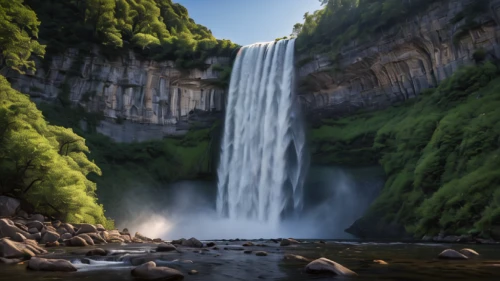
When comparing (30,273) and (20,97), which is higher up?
(20,97)

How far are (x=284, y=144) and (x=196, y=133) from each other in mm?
13216

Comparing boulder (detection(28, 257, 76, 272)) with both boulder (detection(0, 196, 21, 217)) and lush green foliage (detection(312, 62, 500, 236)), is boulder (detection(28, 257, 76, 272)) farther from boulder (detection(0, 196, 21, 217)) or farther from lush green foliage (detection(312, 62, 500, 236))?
lush green foliage (detection(312, 62, 500, 236))

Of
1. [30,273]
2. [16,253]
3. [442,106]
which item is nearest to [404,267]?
[30,273]

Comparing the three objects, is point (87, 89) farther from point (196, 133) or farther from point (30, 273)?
point (30, 273)

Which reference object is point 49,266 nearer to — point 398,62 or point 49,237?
point 49,237

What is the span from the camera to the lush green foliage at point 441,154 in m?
20.7

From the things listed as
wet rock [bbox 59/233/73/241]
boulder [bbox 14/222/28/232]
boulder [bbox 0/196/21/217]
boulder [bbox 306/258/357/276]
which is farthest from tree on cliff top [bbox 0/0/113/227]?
boulder [bbox 306/258/357/276]

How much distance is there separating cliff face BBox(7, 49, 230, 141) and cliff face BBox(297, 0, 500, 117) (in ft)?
44.0

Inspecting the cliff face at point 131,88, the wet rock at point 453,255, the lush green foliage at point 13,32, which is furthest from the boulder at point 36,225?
Answer: the cliff face at point 131,88

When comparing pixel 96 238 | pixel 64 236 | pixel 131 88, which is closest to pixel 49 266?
pixel 64 236

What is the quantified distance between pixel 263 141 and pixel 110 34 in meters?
22.8

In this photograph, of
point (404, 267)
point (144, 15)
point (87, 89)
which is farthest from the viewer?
point (144, 15)

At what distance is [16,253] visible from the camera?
10891 millimetres

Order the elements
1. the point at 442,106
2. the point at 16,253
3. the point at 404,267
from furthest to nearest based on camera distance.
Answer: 1. the point at 442,106
2. the point at 16,253
3. the point at 404,267
